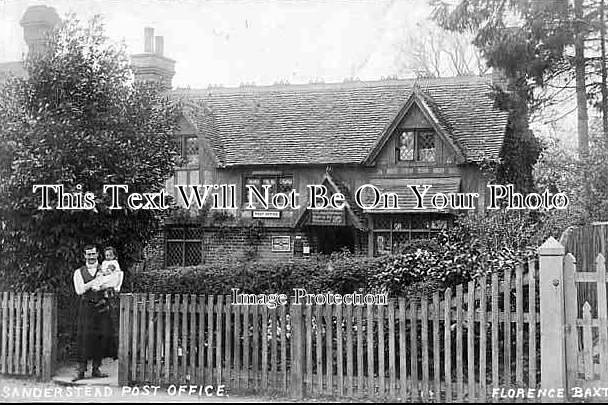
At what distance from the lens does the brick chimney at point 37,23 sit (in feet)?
37.7

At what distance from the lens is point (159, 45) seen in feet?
45.1

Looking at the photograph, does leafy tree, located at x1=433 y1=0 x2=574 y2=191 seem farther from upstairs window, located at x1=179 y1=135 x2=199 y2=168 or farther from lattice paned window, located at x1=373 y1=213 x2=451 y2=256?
upstairs window, located at x1=179 y1=135 x2=199 y2=168

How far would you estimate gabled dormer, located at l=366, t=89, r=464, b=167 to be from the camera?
17.2m

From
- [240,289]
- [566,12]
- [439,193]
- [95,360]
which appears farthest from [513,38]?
[95,360]

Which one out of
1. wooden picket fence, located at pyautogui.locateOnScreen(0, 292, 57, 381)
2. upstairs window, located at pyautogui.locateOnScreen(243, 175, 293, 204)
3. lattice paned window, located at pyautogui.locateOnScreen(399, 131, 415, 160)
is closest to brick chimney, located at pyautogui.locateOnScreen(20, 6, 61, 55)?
wooden picket fence, located at pyautogui.locateOnScreen(0, 292, 57, 381)

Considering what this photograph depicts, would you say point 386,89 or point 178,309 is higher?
point 386,89

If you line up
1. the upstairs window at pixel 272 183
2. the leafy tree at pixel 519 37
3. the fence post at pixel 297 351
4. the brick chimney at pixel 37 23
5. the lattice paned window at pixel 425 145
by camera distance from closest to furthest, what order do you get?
the fence post at pixel 297 351, the brick chimney at pixel 37 23, the leafy tree at pixel 519 37, the upstairs window at pixel 272 183, the lattice paned window at pixel 425 145

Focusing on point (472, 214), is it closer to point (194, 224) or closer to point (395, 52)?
point (395, 52)

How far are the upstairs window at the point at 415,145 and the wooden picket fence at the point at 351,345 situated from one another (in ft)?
29.0

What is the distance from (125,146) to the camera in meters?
10.9

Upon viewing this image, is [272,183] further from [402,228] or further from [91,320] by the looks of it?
[91,320]

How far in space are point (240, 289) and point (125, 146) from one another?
2.76m

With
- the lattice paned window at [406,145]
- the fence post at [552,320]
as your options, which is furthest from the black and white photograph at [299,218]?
the lattice paned window at [406,145]

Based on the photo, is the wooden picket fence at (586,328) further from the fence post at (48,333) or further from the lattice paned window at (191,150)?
the lattice paned window at (191,150)
